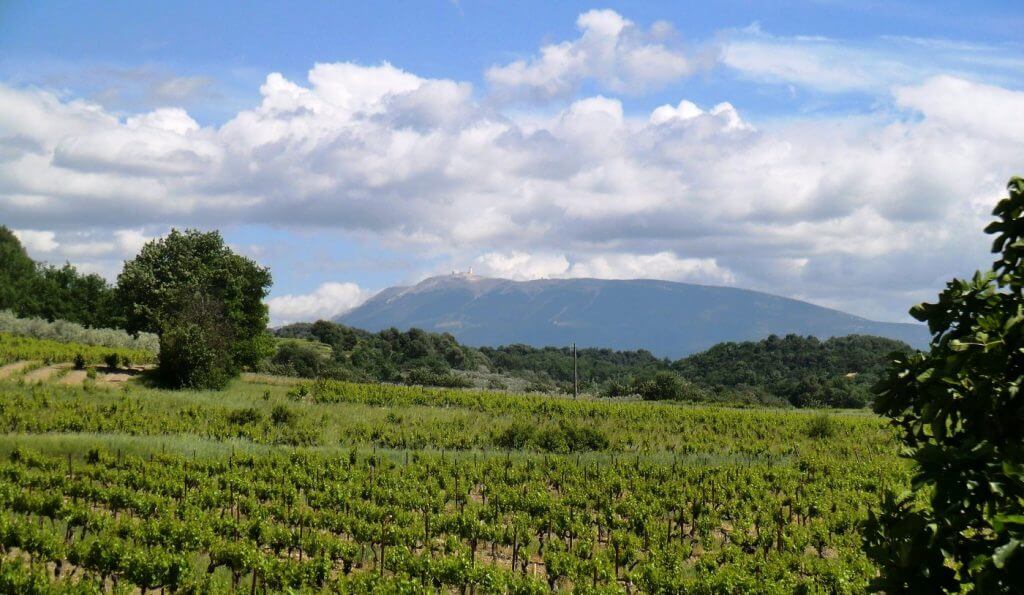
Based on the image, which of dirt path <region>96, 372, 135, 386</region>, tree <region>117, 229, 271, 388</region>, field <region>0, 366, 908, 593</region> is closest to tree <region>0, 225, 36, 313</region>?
tree <region>117, 229, 271, 388</region>

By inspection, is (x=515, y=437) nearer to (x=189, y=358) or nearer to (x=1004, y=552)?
(x=189, y=358)

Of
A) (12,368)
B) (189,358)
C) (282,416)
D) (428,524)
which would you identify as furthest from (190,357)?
(428,524)

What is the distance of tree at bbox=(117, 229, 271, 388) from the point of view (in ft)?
134

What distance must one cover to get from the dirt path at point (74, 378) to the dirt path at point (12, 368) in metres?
2.11

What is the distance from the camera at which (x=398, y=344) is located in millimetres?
104812

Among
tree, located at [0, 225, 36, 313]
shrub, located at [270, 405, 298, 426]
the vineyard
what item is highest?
tree, located at [0, 225, 36, 313]

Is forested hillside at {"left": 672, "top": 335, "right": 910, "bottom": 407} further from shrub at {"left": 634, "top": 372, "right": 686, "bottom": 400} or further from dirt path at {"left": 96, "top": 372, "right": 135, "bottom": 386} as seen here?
dirt path at {"left": 96, "top": 372, "right": 135, "bottom": 386}

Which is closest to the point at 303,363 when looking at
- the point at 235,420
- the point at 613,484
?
the point at 235,420

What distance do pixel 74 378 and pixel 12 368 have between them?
3486 millimetres

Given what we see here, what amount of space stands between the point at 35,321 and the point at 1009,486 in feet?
205

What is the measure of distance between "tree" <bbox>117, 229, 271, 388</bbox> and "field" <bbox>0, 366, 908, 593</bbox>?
10.5 feet

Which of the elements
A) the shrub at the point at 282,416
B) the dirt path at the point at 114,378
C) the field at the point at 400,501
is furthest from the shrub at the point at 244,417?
the dirt path at the point at 114,378

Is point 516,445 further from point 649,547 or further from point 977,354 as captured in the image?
point 977,354

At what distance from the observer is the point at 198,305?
4359 cm
